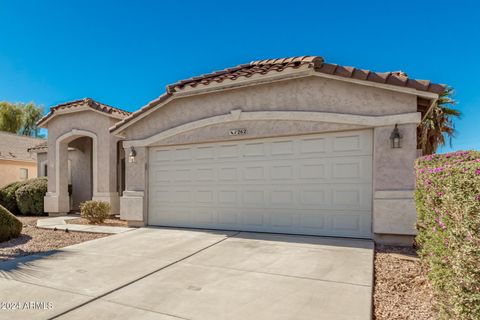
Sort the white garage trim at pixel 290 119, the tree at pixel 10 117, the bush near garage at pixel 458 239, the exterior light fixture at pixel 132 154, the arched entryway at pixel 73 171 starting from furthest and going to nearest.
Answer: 1. the tree at pixel 10 117
2. the arched entryway at pixel 73 171
3. the exterior light fixture at pixel 132 154
4. the white garage trim at pixel 290 119
5. the bush near garage at pixel 458 239

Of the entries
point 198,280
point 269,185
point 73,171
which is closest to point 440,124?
point 269,185

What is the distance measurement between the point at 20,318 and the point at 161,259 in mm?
2538

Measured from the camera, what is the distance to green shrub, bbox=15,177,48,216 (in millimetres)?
13922

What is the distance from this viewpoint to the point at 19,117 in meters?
36.2

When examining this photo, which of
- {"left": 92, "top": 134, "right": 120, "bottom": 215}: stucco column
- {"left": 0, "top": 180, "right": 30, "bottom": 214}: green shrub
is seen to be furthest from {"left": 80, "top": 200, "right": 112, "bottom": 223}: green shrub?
{"left": 0, "top": 180, "right": 30, "bottom": 214}: green shrub

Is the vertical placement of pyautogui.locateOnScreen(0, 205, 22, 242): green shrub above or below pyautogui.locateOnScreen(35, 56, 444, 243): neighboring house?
below

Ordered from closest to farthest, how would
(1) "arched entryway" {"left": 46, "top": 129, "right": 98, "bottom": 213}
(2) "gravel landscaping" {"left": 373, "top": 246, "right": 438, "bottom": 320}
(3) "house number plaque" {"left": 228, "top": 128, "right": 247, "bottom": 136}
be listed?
(2) "gravel landscaping" {"left": 373, "top": 246, "right": 438, "bottom": 320}, (3) "house number plaque" {"left": 228, "top": 128, "right": 247, "bottom": 136}, (1) "arched entryway" {"left": 46, "top": 129, "right": 98, "bottom": 213}

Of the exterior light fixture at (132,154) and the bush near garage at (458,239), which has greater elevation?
the exterior light fixture at (132,154)

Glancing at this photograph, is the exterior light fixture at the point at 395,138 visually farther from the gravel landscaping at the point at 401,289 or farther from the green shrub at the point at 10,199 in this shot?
the green shrub at the point at 10,199

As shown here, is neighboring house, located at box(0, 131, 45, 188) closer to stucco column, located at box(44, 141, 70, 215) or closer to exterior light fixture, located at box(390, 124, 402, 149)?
stucco column, located at box(44, 141, 70, 215)

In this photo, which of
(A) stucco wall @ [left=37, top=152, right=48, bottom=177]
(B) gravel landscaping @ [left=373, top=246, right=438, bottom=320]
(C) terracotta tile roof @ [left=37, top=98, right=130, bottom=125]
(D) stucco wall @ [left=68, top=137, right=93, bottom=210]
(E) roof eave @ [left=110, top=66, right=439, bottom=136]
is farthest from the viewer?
(A) stucco wall @ [left=37, top=152, right=48, bottom=177]

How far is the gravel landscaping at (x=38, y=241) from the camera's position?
682 cm

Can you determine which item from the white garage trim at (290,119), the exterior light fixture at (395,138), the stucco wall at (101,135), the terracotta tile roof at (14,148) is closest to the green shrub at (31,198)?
the stucco wall at (101,135)

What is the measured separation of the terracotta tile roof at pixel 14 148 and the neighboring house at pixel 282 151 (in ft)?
61.6
